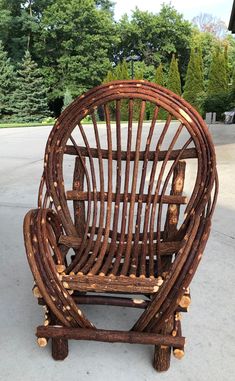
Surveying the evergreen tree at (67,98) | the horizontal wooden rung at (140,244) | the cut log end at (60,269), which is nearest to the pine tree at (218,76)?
the evergreen tree at (67,98)

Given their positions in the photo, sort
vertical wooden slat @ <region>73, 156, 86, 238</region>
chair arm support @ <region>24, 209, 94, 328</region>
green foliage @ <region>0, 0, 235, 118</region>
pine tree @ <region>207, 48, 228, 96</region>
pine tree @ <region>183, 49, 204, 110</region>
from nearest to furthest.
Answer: chair arm support @ <region>24, 209, 94, 328</region> → vertical wooden slat @ <region>73, 156, 86, 238</region> → pine tree @ <region>207, 48, 228, 96</region> → pine tree @ <region>183, 49, 204, 110</region> → green foliage @ <region>0, 0, 235, 118</region>

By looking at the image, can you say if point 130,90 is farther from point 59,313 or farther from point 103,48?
point 103,48

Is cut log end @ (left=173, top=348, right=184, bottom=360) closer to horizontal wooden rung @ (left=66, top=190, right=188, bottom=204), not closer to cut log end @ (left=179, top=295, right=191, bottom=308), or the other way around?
cut log end @ (left=179, top=295, right=191, bottom=308)

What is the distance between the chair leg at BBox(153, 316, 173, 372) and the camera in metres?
1.25

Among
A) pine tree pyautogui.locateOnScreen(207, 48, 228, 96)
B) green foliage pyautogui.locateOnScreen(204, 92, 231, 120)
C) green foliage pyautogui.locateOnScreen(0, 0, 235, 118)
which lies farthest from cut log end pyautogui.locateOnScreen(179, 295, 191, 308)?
green foliage pyautogui.locateOnScreen(0, 0, 235, 118)

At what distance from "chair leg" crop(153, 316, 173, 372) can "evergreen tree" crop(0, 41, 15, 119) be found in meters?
19.0

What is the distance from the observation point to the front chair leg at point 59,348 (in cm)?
129

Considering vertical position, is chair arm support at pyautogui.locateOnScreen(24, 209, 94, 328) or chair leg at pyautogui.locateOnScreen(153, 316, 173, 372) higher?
chair arm support at pyautogui.locateOnScreen(24, 209, 94, 328)

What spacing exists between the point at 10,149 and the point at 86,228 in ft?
16.3

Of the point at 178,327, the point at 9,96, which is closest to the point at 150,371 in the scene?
the point at 178,327

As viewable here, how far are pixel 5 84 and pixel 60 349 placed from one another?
63.0 ft

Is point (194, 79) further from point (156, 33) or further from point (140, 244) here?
point (140, 244)

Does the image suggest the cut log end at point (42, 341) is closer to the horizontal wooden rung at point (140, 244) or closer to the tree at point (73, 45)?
the horizontal wooden rung at point (140, 244)

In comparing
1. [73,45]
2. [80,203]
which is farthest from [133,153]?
[73,45]
